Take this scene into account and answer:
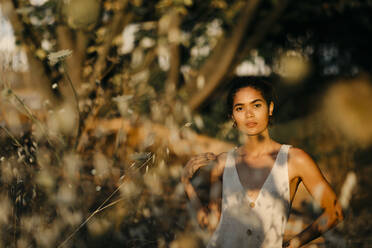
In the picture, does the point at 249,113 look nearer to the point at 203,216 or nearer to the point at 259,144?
the point at 259,144

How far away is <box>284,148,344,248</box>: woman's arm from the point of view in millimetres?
1383

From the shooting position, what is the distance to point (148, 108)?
16.5 ft

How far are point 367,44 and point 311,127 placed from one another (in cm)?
277

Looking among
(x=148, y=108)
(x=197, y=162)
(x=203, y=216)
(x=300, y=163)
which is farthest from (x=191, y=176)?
(x=148, y=108)

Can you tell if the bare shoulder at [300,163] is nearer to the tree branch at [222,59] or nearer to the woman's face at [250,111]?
the woman's face at [250,111]

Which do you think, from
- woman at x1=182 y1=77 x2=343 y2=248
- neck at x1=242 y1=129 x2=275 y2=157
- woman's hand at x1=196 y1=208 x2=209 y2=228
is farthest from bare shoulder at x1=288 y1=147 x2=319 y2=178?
woman's hand at x1=196 y1=208 x2=209 y2=228

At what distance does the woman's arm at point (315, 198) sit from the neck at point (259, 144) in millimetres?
111

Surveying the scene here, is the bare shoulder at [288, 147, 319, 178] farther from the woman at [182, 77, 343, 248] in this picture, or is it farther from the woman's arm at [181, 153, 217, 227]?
the woman's arm at [181, 153, 217, 227]

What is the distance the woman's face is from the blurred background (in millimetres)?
144

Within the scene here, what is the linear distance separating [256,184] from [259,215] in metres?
0.12

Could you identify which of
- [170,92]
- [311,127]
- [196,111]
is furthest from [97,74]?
[311,127]

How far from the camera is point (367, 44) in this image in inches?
312

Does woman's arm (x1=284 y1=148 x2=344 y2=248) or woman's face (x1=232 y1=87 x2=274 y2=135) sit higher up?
woman's face (x1=232 y1=87 x2=274 y2=135)

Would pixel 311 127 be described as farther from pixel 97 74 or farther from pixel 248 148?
pixel 248 148
